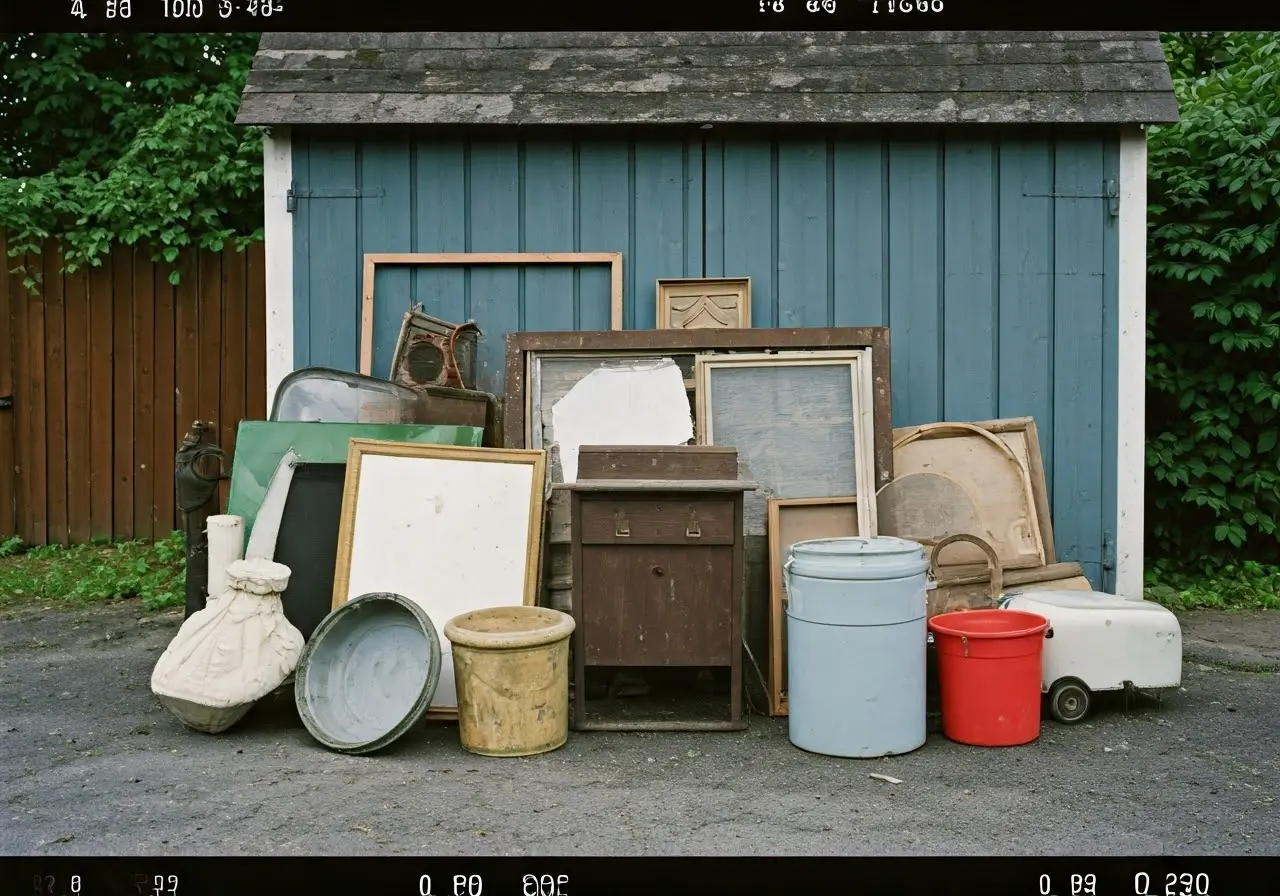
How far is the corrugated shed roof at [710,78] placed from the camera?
622cm

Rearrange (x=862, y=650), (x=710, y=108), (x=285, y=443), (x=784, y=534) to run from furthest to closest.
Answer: (x=710, y=108) → (x=285, y=443) → (x=784, y=534) → (x=862, y=650)

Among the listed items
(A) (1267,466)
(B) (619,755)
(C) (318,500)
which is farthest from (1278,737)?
(C) (318,500)

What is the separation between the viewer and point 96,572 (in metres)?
7.71

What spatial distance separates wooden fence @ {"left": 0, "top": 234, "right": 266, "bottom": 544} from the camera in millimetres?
8352

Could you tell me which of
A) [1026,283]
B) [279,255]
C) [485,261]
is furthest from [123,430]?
[1026,283]

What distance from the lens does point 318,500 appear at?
5195 mm

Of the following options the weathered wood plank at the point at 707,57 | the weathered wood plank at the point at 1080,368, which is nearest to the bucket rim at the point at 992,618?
the weathered wood plank at the point at 1080,368

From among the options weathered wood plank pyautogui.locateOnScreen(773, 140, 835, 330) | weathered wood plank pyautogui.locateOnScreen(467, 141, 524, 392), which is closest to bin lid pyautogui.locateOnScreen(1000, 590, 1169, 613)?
weathered wood plank pyautogui.locateOnScreen(773, 140, 835, 330)

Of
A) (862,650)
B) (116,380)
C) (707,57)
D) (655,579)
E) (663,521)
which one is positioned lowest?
(862,650)

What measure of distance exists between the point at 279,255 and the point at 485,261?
1.22 m

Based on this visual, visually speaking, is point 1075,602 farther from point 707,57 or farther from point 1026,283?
point 707,57

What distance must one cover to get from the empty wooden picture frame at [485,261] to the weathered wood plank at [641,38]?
4.23ft

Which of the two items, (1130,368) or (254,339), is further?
(254,339)

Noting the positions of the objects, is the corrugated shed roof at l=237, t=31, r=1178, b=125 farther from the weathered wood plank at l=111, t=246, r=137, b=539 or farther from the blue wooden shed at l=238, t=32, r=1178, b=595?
the weathered wood plank at l=111, t=246, r=137, b=539
